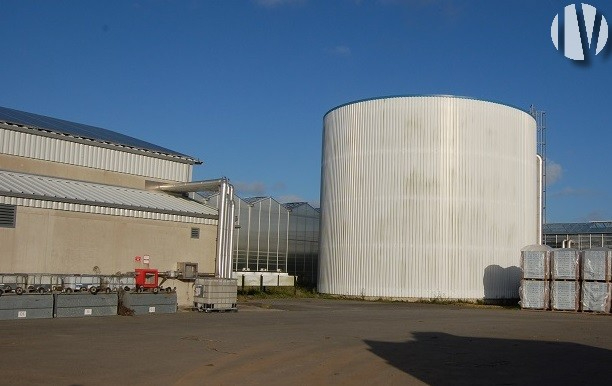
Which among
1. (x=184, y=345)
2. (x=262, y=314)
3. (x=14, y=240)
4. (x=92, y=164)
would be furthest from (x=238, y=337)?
(x=92, y=164)

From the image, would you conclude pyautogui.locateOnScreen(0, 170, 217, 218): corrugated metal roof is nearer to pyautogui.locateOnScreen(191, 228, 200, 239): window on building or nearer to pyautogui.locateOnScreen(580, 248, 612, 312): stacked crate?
pyautogui.locateOnScreen(191, 228, 200, 239): window on building

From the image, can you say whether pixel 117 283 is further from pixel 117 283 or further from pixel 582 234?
pixel 582 234

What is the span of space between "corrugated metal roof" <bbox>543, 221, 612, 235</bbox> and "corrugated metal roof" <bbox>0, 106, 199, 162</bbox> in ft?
147

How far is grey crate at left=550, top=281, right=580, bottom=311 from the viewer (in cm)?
3603

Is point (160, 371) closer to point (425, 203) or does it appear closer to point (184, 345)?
point (184, 345)

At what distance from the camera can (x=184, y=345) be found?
1669 centimetres

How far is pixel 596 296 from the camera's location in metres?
35.5

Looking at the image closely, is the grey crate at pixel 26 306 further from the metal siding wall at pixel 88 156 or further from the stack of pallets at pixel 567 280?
the stack of pallets at pixel 567 280

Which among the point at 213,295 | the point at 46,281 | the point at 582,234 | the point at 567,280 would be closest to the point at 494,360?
the point at 213,295

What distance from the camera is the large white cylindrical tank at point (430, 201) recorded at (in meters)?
41.3

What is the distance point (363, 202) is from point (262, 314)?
56.3ft

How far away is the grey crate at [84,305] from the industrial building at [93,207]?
3.39 m

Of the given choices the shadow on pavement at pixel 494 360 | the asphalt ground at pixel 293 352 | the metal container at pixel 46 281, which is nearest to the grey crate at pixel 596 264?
the asphalt ground at pixel 293 352

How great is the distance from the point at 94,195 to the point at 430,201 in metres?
20.5
